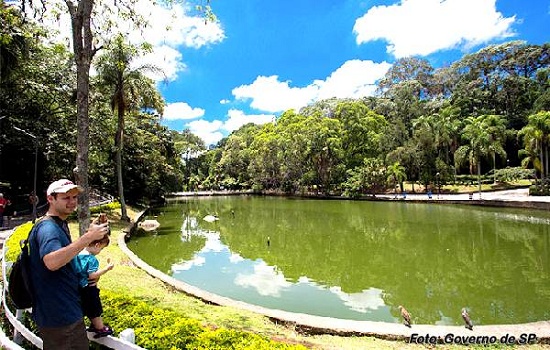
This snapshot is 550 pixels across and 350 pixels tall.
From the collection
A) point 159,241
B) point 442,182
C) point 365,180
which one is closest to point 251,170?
point 365,180

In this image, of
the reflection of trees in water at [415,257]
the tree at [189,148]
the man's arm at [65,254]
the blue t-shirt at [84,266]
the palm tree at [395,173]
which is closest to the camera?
the man's arm at [65,254]

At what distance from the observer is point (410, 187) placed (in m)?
50.4

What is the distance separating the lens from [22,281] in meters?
2.63

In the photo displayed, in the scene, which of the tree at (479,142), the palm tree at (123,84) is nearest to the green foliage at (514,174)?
the tree at (479,142)

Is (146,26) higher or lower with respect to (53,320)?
higher

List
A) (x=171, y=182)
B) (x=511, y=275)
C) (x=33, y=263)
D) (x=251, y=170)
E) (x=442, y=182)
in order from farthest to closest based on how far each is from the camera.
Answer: (x=251, y=170) → (x=171, y=182) → (x=442, y=182) → (x=511, y=275) → (x=33, y=263)

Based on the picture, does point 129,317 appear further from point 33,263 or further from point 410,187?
point 410,187

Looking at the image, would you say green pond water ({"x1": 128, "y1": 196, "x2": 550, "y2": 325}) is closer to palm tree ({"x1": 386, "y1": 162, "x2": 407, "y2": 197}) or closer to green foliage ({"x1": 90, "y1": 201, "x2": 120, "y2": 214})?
green foliage ({"x1": 90, "y1": 201, "x2": 120, "y2": 214})

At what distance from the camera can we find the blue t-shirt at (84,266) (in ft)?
9.16

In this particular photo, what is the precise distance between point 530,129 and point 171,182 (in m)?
39.2

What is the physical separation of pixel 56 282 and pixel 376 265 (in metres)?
12.3

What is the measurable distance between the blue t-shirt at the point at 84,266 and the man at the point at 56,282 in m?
0.10

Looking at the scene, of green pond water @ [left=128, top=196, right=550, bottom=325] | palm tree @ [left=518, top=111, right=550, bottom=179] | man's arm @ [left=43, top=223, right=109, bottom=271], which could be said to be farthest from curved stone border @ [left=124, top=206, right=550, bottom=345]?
palm tree @ [left=518, top=111, right=550, bottom=179]

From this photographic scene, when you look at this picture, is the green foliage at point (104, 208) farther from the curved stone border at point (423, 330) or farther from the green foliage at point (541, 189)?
the green foliage at point (541, 189)
